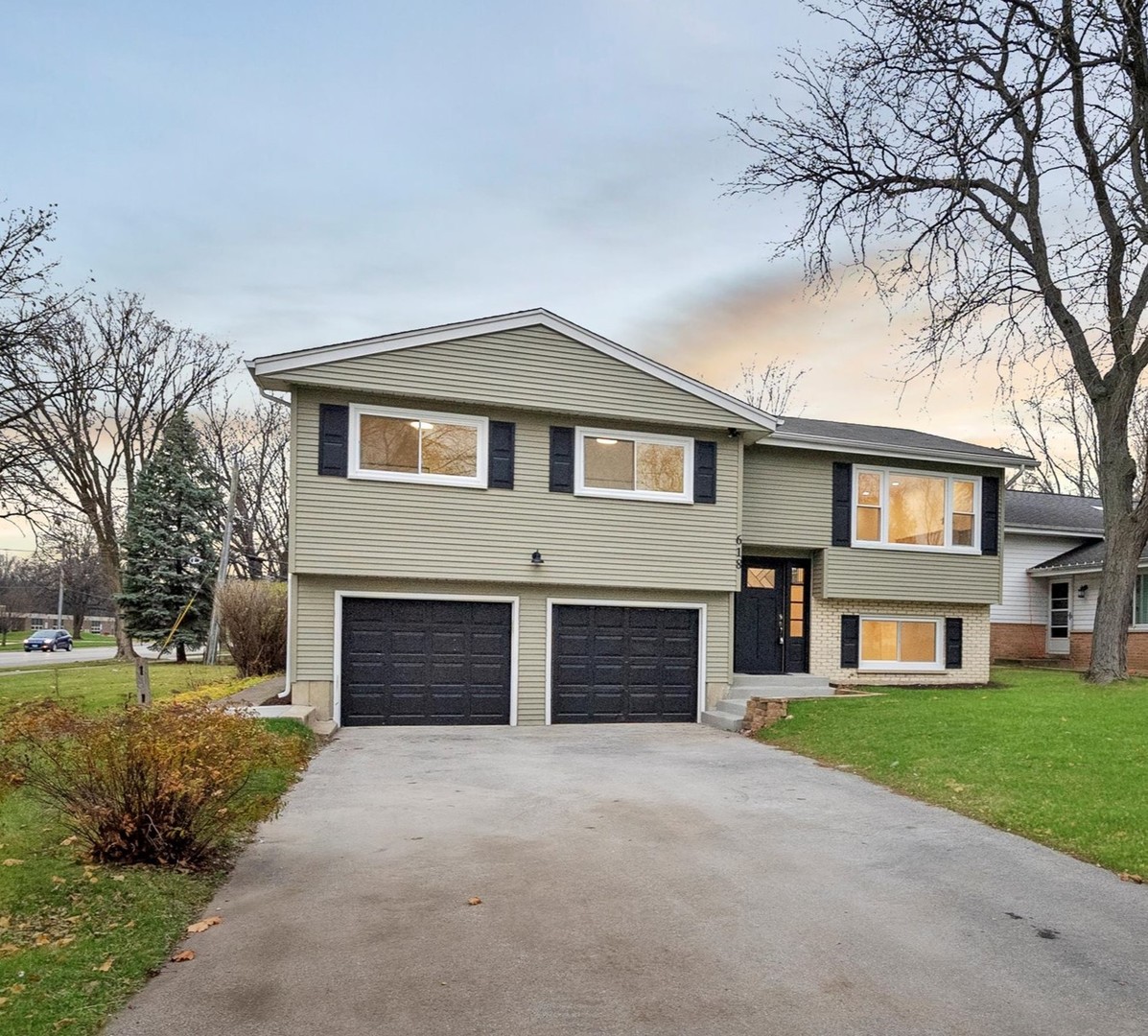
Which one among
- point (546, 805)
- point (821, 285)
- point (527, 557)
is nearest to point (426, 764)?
point (546, 805)

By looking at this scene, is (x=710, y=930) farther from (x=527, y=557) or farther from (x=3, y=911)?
(x=527, y=557)

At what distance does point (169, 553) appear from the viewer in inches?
1017

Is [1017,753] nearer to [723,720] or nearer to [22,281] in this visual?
Answer: [723,720]

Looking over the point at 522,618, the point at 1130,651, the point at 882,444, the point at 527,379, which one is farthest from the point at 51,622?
the point at 1130,651

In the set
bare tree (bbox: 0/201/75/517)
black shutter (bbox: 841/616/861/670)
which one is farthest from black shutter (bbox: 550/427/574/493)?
bare tree (bbox: 0/201/75/517)

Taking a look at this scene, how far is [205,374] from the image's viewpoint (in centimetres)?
2933

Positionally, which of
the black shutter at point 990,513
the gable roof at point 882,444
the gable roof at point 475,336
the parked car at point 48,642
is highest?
the gable roof at point 475,336

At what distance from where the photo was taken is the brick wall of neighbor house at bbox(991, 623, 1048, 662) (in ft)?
71.8

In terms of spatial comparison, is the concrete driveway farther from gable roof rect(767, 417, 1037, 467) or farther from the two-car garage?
gable roof rect(767, 417, 1037, 467)

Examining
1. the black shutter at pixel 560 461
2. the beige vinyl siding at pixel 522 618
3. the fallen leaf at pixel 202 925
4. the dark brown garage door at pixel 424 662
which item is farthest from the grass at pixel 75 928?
the black shutter at pixel 560 461

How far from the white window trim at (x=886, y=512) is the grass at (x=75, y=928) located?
1342 centimetres

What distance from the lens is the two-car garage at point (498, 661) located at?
42.3ft

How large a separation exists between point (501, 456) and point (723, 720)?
5540 mm

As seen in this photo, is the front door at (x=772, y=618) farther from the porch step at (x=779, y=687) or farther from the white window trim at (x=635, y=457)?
the white window trim at (x=635, y=457)
